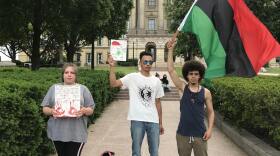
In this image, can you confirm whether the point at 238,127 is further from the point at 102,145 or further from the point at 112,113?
the point at 112,113

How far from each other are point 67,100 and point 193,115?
1.54m

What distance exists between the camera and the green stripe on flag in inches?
326

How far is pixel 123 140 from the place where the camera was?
12852mm

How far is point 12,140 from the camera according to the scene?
7387mm

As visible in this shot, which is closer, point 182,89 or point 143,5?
point 182,89

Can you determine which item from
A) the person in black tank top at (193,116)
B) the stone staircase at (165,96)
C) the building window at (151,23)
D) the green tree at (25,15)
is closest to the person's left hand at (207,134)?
the person in black tank top at (193,116)

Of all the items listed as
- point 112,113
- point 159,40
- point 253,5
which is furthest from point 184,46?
point 159,40

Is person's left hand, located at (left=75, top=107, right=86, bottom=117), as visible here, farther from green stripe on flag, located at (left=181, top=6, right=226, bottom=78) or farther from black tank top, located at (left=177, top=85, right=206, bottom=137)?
green stripe on flag, located at (left=181, top=6, right=226, bottom=78)

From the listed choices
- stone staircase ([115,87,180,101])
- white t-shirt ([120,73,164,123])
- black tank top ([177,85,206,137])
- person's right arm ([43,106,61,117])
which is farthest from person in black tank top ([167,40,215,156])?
stone staircase ([115,87,180,101])

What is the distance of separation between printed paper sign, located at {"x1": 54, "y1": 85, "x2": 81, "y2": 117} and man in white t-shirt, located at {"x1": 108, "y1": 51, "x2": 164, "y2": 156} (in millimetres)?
1129

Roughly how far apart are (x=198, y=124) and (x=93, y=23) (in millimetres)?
16946

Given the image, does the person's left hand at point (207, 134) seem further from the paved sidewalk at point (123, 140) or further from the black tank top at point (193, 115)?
the paved sidewalk at point (123, 140)

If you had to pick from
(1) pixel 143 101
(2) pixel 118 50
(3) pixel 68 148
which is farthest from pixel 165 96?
(3) pixel 68 148

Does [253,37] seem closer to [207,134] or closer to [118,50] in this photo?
[118,50]
